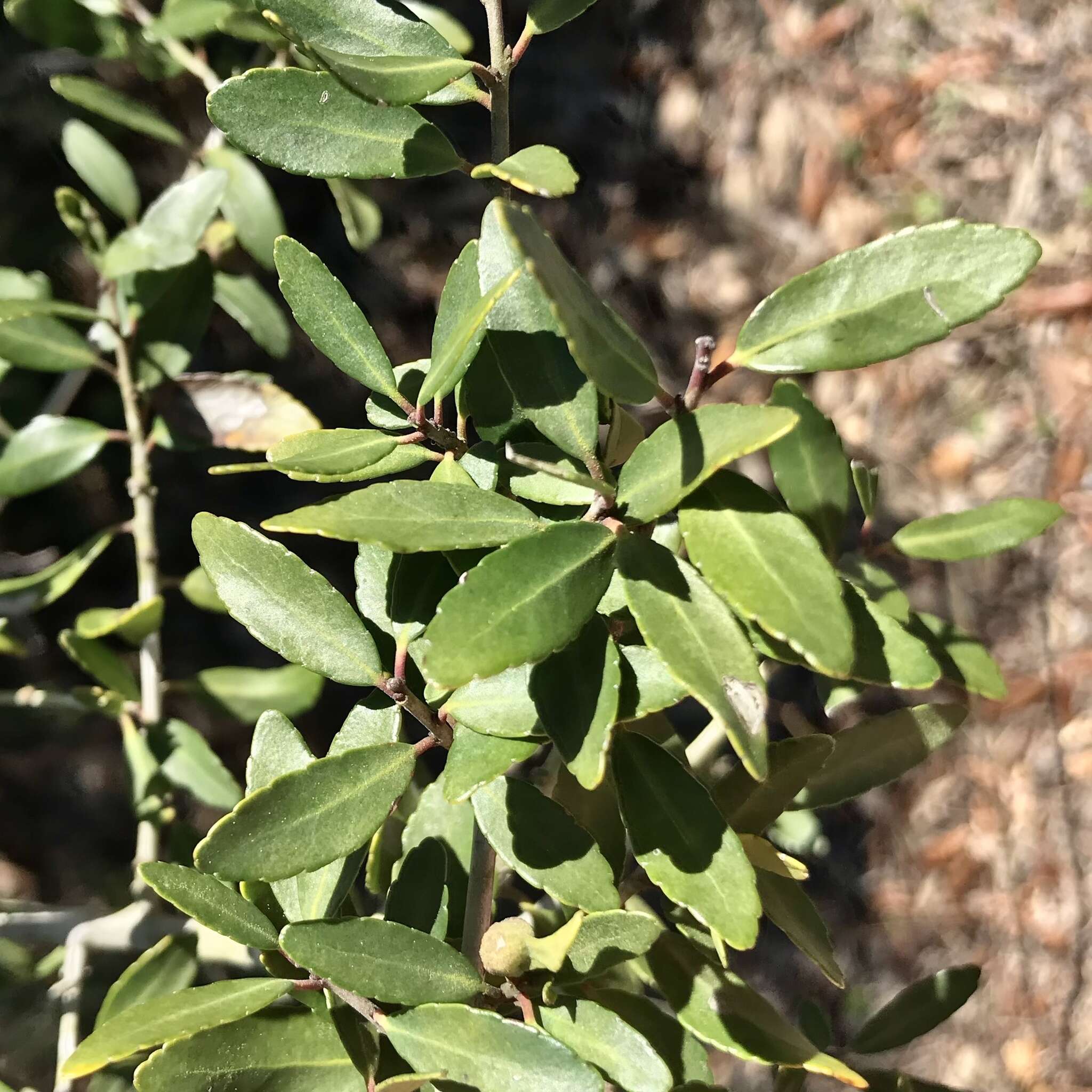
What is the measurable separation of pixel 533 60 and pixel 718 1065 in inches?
71.7

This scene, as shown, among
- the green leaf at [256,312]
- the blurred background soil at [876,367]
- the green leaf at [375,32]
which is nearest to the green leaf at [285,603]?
the green leaf at [375,32]

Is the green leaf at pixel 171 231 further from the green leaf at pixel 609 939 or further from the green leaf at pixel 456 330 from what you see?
the green leaf at pixel 609 939

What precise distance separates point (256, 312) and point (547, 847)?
653mm

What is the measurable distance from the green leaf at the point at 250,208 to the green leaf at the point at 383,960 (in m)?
0.64

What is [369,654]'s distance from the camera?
51 centimetres

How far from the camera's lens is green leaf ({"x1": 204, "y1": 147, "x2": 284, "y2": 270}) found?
0.88m

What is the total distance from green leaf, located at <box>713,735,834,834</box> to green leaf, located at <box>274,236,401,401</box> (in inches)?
11.9

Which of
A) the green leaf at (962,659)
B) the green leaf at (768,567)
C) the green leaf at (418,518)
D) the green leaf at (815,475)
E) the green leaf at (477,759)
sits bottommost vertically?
the green leaf at (962,659)

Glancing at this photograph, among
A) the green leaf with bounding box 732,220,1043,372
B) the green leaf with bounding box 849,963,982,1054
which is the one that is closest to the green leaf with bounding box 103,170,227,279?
the green leaf with bounding box 732,220,1043,372

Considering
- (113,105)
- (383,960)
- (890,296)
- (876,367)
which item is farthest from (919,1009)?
(876,367)

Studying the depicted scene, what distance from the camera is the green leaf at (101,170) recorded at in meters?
0.90

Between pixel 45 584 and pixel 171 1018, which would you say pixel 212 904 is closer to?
pixel 171 1018

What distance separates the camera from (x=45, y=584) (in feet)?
2.86

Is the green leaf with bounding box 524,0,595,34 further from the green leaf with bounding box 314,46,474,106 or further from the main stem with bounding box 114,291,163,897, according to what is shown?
the main stem with bounding box 114,291,163,897
